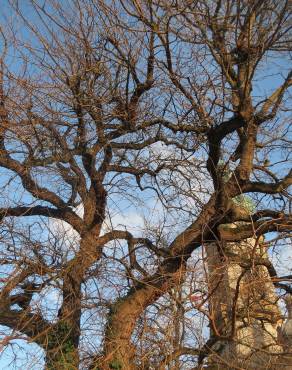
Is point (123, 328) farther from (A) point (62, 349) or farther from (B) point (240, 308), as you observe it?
(B) point (240, 308)

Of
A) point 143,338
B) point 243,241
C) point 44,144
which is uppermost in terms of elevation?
point 44,144

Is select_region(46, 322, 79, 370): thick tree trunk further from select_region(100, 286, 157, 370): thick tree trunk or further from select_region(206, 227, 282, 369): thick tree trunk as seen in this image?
select_region(206, 227, 282, 369): thick tree trunk

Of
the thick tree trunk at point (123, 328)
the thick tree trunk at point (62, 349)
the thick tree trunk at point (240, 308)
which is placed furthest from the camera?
the thick tree trunk at point (62, 349)

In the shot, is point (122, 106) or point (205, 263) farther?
point (122, 106)

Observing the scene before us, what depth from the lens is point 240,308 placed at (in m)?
6.28

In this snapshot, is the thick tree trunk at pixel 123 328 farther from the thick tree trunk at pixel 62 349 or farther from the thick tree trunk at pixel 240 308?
the thick tree trunk at pixel 240 308

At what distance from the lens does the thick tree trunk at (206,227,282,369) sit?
5.77 m

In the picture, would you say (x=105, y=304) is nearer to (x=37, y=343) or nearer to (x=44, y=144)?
(x=37, y=343)

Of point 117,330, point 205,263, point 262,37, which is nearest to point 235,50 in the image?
point 262,37

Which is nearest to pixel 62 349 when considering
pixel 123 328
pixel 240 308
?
pixel 123 328

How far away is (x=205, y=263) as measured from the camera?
5648 mm

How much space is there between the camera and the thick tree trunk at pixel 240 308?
227 inches

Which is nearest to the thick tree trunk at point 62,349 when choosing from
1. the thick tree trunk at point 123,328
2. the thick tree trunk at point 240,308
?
the thick tree trunk at point 123,328

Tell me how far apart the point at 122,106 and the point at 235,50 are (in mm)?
1737
